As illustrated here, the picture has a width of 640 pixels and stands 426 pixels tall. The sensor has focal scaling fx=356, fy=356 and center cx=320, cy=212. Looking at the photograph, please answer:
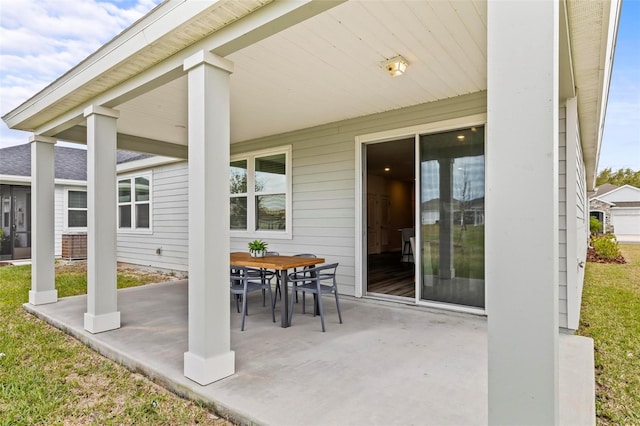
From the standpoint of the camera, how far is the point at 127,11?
1168 centimetres

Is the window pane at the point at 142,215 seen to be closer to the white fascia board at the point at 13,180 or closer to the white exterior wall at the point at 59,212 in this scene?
the white fascia board at the point at 13,180

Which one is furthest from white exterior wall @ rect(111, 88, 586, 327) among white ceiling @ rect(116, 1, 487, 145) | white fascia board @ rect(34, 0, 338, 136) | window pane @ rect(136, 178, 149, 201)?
window pane @ rect(136, 178, 149, 201)

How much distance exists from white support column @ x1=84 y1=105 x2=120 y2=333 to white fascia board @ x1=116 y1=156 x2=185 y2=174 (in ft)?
14.1

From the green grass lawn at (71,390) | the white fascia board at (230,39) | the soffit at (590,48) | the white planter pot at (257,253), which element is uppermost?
the soffit at (590,48)

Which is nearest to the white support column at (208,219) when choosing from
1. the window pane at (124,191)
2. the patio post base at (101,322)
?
the patio post base at (101,322)

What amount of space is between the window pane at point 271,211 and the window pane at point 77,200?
8656 millimetres

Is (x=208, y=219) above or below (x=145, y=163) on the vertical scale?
below

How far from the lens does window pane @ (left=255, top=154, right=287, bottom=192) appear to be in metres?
6.17

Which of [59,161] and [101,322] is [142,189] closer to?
[59,161]

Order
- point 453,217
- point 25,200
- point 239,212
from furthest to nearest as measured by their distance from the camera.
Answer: point 25,200
point 239,212
point 453,217

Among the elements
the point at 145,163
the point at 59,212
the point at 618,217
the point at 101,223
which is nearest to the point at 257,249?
the point at 101,223

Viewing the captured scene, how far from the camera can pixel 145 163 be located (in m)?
8.76

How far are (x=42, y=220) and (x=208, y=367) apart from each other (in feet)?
13.3

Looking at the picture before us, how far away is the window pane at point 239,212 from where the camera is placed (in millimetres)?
6836
